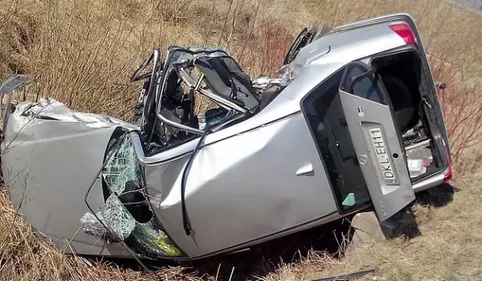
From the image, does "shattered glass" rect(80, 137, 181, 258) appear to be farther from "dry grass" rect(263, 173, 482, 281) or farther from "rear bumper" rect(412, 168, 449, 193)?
"rear bumper" rect(412, 168, 449, 193)

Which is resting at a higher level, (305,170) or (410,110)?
(305,170)

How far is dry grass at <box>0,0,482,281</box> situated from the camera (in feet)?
14.1

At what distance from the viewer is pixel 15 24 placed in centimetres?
678

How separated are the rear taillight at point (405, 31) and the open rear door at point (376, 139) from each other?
352 mm

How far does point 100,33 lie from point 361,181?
376cm

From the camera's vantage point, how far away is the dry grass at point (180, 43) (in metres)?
4.30

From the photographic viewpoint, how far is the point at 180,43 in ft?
27.0

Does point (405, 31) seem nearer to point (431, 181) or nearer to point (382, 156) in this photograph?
point (382, 156)

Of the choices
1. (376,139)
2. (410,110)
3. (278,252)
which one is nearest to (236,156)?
(376,139)

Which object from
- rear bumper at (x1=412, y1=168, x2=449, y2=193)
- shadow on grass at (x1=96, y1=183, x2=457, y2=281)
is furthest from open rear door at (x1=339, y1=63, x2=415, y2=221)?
shadow on grass at (x1=96, y1=183, x2=457, y2=281)

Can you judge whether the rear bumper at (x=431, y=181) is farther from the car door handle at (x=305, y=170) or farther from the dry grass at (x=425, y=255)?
the car door handle at (x=305, y=170)

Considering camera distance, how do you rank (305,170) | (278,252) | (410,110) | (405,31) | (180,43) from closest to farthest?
(305,170), (405,31), (410,110), (278,252), (180,43)

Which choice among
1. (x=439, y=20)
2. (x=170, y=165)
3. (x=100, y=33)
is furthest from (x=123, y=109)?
(x=439, y=20)

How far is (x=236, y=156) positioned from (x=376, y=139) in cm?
88
